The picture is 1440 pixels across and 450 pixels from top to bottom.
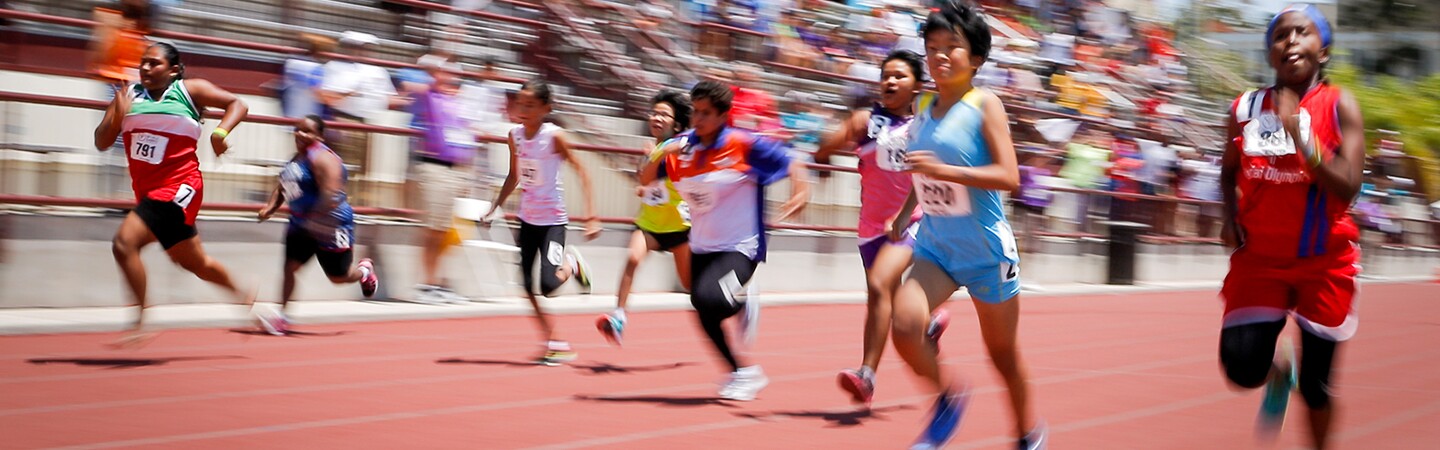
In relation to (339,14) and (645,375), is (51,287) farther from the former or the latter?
(339,14)

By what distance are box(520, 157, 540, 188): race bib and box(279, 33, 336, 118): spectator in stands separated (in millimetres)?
4253

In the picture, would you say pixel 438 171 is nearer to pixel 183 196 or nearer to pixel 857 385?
pixel 183 196

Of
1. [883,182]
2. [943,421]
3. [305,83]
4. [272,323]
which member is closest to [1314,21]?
[943,421]

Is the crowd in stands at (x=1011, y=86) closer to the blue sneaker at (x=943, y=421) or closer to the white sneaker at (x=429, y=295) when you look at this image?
the white sneaker at (x=429, y=295)

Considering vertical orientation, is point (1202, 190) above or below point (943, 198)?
below

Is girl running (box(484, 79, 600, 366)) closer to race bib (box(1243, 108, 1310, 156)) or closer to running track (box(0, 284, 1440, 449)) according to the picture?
running track (box(0, 284, 1440, 449))

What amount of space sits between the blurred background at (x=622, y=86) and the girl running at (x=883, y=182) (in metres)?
5.02

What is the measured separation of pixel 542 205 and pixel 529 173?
441 millimetres

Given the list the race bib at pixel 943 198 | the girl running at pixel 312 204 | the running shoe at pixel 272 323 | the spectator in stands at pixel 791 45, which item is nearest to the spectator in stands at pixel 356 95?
the girl running at pixel 312 204

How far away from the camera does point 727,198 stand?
8133 millimetres

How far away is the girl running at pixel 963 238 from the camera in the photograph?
5.71 metres

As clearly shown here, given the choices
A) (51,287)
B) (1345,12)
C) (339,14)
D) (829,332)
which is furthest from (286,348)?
(1345,12)

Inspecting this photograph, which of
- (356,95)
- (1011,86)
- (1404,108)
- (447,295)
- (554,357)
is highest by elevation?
(1404,108)

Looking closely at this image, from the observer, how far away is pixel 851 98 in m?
21.3
